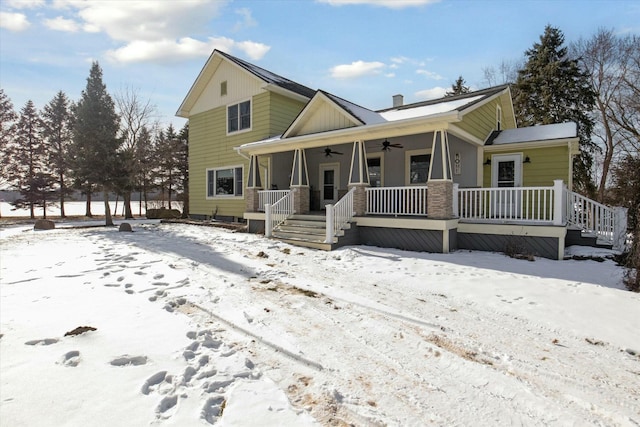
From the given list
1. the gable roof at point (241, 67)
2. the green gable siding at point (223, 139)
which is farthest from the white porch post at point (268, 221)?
the gable roof at point (241, 67)

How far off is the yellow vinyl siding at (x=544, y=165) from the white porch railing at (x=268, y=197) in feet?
25.1

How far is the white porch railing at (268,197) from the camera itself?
12.5 m

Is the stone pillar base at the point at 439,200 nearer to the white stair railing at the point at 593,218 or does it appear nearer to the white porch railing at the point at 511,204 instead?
the white porch railing at the point at 511,204

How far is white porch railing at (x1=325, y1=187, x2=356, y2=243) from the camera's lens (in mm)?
9242

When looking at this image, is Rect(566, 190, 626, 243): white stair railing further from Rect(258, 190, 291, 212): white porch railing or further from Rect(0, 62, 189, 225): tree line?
Rect(0, 62, 189, 225): tree line

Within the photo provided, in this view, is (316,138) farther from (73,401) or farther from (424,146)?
(73,401)

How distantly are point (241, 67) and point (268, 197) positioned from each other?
683cm

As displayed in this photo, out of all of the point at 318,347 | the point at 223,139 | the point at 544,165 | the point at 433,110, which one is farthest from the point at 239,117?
the point at 318,347

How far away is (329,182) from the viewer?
14031mm

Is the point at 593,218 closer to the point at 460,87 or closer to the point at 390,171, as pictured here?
the point at 390,171

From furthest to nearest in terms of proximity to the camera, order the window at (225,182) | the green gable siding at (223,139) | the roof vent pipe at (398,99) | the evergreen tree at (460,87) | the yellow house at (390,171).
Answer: the evergreen tree at (460,87), the window at (225,182), the roof vent pipe at (398,99), the green gable siding at (223,139), the yellow house at (390,171)

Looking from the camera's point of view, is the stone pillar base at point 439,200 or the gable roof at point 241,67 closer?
the stone pillar base at point 439,200

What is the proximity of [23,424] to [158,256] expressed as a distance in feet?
19.9

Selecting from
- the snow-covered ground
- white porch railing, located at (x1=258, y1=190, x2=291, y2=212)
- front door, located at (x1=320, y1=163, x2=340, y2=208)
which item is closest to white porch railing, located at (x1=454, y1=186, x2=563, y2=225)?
the snow-covered ground
